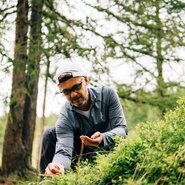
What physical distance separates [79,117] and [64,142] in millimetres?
329

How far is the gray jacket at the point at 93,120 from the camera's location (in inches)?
160

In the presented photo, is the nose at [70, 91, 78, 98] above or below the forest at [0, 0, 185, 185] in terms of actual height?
below

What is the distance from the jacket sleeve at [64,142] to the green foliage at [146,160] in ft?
2.61

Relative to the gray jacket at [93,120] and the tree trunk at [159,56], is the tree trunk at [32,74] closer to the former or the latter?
the tree trunk at [159,56]

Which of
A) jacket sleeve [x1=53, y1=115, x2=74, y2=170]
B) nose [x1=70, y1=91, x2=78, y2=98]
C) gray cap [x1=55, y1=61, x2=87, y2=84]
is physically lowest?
jacket sleeve [x1=53, y1=115, x2=74, y2=170]

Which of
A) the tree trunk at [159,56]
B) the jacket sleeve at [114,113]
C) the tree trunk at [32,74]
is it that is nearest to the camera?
the jacket sleeve at [114,113]

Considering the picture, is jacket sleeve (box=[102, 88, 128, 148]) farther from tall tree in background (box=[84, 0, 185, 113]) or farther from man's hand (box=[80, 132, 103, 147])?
tall tree in background (box=[84, 0, 185, 113])

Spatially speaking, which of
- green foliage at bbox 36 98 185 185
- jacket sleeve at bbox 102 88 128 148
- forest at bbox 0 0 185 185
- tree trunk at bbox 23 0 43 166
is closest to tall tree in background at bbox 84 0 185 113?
forest at bbox 0 0 185 185

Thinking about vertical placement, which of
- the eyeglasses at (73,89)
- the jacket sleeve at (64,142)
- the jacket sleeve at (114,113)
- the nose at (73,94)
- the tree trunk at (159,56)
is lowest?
the jacket sleeve at (64,142)

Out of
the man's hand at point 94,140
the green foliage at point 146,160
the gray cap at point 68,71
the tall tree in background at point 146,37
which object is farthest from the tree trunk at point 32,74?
the green foliage at point 146,160

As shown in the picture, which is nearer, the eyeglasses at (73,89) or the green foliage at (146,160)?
the green foliage at (146,160)

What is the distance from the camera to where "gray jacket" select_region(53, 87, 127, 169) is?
160 inches

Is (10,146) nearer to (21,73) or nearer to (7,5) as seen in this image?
(21,73)

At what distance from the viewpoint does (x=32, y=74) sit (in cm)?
810
